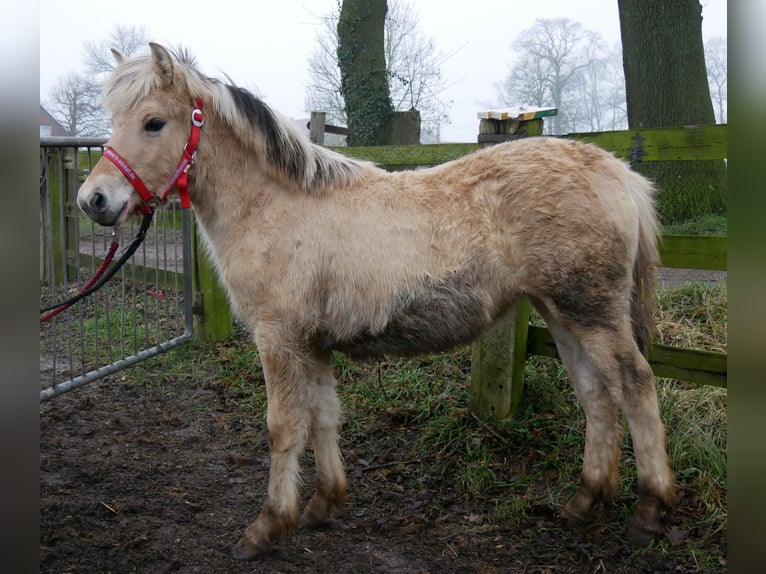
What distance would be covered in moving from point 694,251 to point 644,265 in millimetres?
466

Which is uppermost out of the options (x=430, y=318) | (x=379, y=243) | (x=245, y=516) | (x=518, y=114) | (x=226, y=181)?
(x=518, y=114)

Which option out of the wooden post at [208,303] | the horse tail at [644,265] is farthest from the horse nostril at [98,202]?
the wooden post at [208,303]

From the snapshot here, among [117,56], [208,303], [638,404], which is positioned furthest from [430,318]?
[208,303]

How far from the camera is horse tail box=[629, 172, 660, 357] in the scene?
3.11 m

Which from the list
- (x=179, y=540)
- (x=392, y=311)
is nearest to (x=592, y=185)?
(x=392, y=311)

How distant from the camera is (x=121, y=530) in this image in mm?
3135

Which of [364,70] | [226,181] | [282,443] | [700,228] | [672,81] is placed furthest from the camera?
[364,70]

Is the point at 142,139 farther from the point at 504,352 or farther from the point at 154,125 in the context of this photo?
the point at 504,352

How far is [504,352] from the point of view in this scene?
13.3ft

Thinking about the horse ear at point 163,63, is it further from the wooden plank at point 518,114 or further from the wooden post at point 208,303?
the wooden post at point 208,303

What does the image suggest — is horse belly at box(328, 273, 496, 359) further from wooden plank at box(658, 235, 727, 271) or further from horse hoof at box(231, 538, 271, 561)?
wooden plank at box(658, 235, 727, 271)

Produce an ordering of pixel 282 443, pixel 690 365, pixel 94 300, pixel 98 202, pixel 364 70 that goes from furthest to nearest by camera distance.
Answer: pixel 364 70
pixel 94 300
pixel 690 365
pixel 282 443
pixel 98 202
